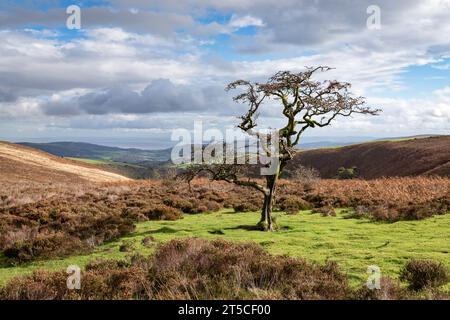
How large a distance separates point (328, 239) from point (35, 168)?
230 ft

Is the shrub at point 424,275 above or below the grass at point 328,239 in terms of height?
above

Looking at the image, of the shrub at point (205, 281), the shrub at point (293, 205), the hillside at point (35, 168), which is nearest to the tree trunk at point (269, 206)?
the shrub at point (293, 205)

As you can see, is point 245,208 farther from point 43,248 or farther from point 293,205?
point 43,248

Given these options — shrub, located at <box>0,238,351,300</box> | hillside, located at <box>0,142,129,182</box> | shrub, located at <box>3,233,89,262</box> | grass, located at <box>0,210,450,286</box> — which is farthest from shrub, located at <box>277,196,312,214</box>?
hillside, located at <box>0,142,129,182</box>

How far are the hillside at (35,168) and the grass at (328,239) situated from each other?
156 ft

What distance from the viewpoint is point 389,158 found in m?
99.2

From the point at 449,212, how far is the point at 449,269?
13.6 metres

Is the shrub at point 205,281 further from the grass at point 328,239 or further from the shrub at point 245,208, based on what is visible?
the shrub at point 245,208

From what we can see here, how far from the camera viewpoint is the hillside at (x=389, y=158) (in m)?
79.6
